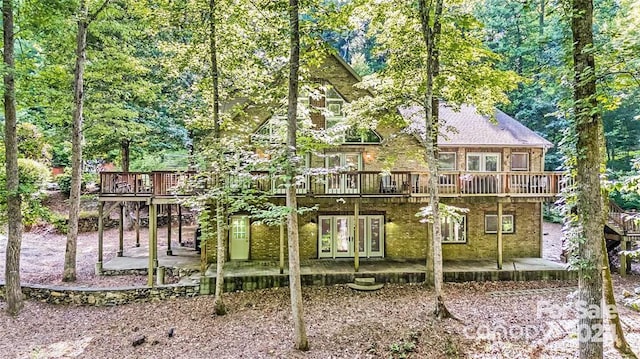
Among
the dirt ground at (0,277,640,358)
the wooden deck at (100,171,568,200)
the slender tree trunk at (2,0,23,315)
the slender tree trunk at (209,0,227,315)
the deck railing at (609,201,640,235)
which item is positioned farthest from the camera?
the deck railing at (609,201,640,235)

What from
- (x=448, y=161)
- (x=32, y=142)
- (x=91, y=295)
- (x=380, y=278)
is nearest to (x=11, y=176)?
(x=32, y=142)

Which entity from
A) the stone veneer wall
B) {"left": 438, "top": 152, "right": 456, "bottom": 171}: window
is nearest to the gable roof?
{"left": 438, "top": 152, "right": 456, "bottom": 171}: window

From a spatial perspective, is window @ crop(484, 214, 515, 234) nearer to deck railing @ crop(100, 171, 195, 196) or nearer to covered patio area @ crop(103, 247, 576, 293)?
covered patio area @ crop(103, 247, 576, 293)

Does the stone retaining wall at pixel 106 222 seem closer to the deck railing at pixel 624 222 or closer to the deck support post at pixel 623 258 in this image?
the deck support post at pixel 623 258

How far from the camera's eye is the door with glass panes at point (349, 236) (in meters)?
15.2

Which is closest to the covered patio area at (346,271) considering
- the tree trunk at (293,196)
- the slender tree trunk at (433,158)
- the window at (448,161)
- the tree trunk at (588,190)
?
the slender tree trunk at (433,158)

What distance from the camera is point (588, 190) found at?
6.23 metres

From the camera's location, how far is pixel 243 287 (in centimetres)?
1212

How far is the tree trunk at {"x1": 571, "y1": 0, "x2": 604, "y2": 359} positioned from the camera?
239 inches

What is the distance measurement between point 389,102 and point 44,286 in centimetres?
1285

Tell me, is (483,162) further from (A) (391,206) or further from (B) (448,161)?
(A) (391,206)

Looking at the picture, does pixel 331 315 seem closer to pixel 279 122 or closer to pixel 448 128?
pixel 279 122

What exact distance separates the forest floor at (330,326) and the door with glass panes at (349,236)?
2987 millimetres

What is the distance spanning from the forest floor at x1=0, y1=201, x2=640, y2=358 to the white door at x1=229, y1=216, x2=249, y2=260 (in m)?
3.00
